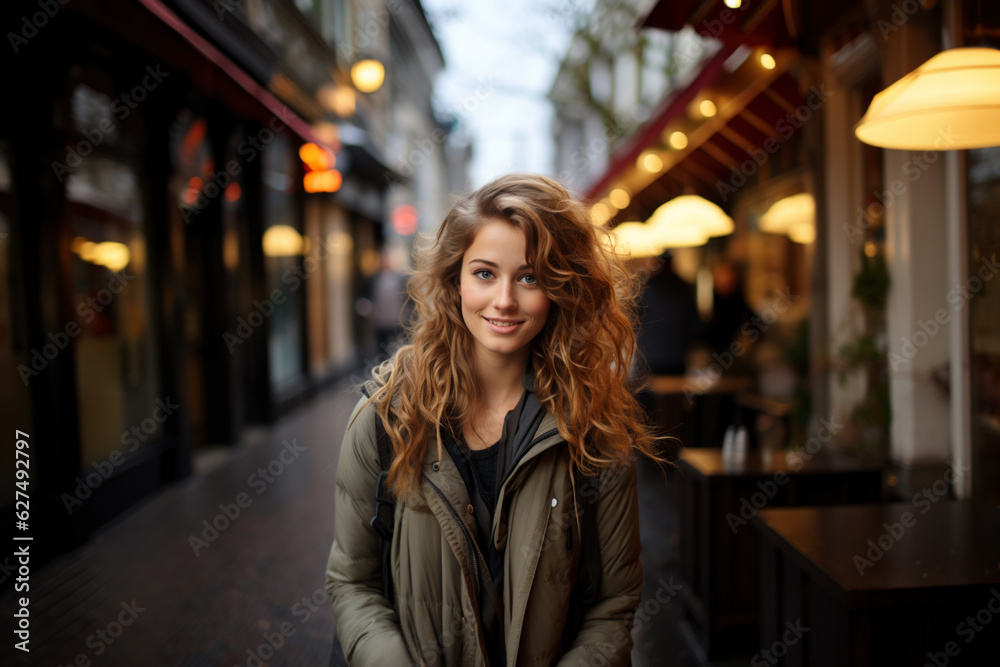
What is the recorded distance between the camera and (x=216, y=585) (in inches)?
168

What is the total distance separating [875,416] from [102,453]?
19.5ft

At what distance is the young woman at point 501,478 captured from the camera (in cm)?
170

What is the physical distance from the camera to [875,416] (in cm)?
468

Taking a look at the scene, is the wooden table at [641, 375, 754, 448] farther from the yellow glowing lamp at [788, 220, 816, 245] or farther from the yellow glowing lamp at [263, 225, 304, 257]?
the yellow glowing lamp at [263, 225, 304, 257]

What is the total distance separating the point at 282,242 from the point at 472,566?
9.45 m

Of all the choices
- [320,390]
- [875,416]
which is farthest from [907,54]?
[320,390]

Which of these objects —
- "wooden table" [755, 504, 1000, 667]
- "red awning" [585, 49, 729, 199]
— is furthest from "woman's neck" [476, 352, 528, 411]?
"red awning" [585, 49, 729, 199]

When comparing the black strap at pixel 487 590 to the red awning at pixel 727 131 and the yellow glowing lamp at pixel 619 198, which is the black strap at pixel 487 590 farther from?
the yellow glowing lamp at pixel 619 198

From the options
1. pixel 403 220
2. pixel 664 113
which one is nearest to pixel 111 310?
pixel 664 113

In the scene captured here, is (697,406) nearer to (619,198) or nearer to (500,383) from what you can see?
(500,383)

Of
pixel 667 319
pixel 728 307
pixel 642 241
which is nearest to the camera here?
pixel 667 319

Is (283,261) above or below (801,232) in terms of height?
above

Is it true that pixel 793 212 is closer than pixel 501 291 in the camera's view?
No

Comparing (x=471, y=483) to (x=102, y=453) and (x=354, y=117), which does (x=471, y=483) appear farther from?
(x=354, y=117)
